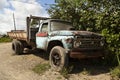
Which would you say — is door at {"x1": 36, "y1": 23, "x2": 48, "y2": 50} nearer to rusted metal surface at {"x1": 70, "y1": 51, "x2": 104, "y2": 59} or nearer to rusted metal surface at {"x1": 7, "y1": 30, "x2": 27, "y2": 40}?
rusted metal surface at {"x1": 7, "y1": 30, "x2": 27, "y2": 40}

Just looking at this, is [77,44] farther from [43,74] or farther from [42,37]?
[42,37]

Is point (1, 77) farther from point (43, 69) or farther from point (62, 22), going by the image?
point (62, 22)

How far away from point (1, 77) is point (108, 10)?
4.93 meters

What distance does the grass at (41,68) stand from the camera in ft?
30.6

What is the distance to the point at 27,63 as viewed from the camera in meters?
10.8

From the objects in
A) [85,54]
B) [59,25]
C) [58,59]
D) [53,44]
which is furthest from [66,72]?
[59,25]

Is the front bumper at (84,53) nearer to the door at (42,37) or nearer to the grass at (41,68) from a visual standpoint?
the grass at (41,68)

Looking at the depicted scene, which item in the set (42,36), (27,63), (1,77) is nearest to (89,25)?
(42,36)

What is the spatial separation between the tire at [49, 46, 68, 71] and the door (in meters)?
1.03

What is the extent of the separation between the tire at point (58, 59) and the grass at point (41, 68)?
1.09 ft

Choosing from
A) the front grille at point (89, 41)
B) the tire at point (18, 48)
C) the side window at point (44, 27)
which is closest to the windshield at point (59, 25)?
the side window at point (44, 27)

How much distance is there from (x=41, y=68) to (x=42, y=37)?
1.50 m

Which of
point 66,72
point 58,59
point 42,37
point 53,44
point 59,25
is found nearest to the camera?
point 66,72

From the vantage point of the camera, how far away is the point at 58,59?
923 centimetres
